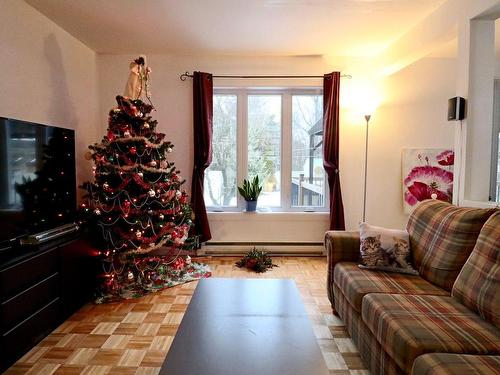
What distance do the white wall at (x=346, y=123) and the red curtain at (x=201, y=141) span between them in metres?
0.14

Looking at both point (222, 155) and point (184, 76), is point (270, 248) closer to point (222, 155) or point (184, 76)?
point (222, 155)

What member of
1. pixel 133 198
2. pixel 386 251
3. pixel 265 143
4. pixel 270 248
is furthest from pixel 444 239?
pixel 265 143

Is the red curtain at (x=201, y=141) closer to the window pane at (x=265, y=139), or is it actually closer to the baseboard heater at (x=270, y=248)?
the baseboard heater at (x=270, y=248)

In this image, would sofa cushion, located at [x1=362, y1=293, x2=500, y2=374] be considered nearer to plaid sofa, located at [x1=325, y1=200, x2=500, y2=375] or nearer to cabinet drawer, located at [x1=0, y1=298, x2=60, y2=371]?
plaid sofa, located at [x1=325, y1=200, x2=500, y2=375]

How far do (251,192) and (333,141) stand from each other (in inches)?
48.2

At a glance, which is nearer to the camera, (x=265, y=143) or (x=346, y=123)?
(x=346, y=123)

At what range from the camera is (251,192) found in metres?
4.15

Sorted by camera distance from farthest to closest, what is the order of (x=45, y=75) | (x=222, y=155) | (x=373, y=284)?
(x=222, y=155), (x=45, y=75), (x=373, y=284)

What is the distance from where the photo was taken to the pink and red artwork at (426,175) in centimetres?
405

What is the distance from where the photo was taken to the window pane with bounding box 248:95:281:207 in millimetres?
4277

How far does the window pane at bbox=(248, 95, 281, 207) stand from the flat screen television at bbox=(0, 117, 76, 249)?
218 cm

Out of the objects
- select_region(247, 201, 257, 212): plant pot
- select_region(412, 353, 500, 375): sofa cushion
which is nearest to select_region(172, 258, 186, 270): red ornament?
select_region(247, 201, 257, 212): plant pot

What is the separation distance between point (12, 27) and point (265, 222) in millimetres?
3185

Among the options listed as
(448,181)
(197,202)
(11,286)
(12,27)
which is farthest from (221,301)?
(448,181)
